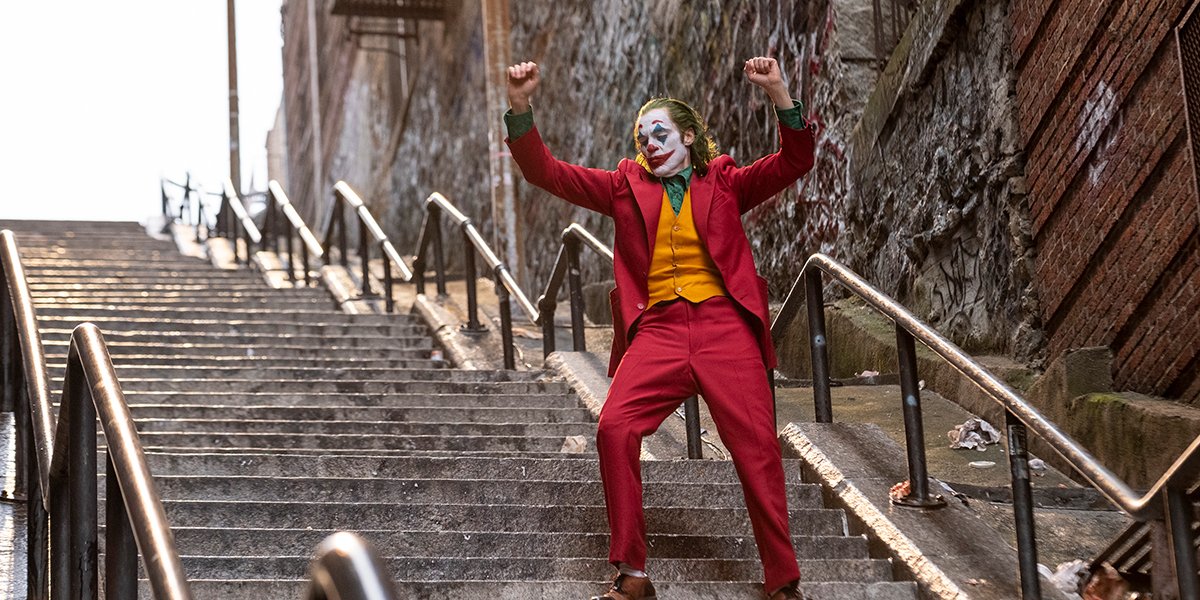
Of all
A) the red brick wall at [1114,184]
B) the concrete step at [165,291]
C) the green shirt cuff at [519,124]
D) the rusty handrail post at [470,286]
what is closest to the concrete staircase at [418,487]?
the rusty handrail post at [470,286]

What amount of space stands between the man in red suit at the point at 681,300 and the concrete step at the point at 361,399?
7.98 feet

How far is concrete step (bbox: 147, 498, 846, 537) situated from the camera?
13.5ft

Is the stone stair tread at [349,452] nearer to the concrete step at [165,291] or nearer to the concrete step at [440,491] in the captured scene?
the concrete step at [440,491]

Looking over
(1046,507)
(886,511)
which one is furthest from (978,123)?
(886,511)

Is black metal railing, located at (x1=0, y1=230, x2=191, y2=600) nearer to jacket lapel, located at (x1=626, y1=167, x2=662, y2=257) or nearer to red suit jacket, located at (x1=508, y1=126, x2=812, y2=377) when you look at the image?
red suit jacket, located at (x1=508, y1=126, x2=812, y2=377)

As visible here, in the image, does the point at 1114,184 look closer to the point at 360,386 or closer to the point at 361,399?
the point at 361,399

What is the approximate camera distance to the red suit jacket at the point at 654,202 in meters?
3.68

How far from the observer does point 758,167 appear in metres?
3.81

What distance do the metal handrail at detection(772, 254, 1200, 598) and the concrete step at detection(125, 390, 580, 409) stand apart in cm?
171

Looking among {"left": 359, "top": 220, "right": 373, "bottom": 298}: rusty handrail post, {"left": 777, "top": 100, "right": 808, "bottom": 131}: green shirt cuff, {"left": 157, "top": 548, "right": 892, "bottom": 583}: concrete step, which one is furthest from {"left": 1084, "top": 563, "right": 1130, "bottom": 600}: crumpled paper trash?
{"left": 359, "top": 220, "right": 373, "bottom": 298}: rusty handrail post

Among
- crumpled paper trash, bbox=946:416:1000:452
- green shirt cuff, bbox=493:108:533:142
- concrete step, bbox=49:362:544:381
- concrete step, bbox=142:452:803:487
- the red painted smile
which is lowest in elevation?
concrete step, bbox=49:362:544:381

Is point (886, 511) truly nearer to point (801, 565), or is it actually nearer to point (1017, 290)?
point (801, 565)

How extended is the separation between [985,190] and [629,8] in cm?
551

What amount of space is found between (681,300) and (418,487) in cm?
128
